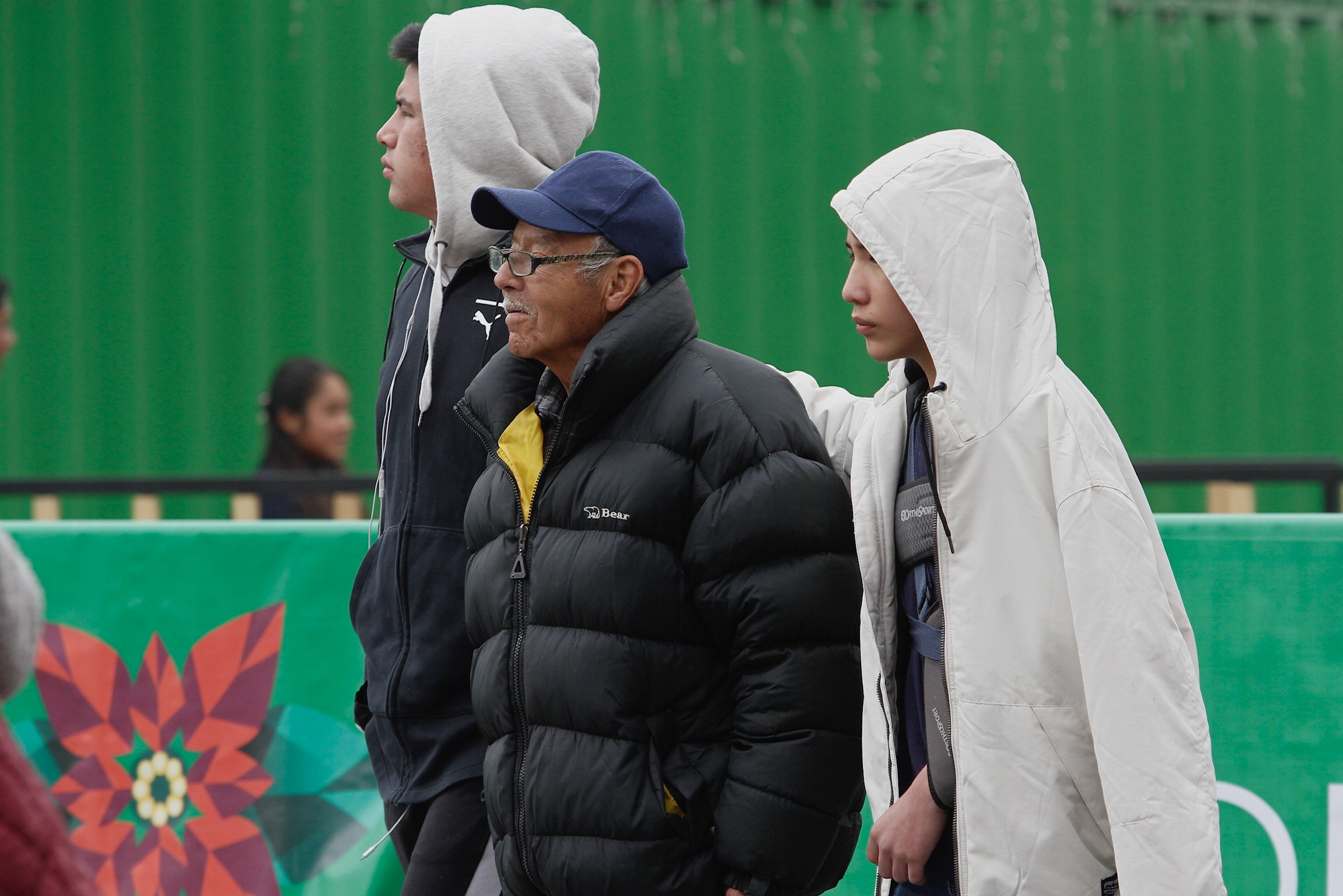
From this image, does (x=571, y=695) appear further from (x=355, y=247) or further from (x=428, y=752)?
(x=355, y=247)

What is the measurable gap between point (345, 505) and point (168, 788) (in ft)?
3.33

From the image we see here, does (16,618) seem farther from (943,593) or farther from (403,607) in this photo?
(403,607)

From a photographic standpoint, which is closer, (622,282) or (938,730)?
(938,730)

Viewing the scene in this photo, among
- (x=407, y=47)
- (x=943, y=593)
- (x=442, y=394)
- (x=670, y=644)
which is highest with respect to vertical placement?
(x=407, y=47)

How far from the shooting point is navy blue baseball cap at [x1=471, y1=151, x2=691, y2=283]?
2135mm

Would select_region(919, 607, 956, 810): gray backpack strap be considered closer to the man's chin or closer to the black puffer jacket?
the black puffer jacket

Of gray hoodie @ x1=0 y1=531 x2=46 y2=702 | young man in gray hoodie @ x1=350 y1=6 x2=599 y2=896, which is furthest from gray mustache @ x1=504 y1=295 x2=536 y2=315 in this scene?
gray hoodie @ x1=0 y1=531 x2=46 y2=702

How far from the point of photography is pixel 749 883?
1988 millimetres

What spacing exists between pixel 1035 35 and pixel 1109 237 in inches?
38.2

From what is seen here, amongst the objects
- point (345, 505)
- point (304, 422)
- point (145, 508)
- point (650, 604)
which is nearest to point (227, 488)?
point (345, 505)

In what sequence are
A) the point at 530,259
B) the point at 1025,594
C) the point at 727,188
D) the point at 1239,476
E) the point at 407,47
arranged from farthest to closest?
the point at 727,188, the point at 1239,476, the point at 407,47, the point at 530,259, the point at 1025,594

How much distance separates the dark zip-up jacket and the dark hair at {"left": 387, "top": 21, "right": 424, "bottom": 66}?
1.44 ft

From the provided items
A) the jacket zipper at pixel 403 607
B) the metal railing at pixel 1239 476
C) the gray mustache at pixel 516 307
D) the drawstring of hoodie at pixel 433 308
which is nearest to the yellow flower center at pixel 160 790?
the jacket zipper at pixel 403 607

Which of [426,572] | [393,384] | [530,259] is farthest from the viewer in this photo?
[393,384]
